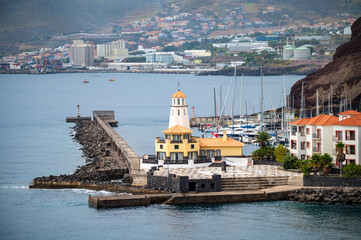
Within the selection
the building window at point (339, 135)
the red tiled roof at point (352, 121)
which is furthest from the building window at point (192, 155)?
the red tiled roof at point (352, 121)

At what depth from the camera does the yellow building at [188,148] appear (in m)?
44.2

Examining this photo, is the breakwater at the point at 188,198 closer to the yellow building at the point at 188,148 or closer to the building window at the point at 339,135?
the building window at the point at 339,135

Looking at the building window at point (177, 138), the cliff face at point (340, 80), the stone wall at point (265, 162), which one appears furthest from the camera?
the cliff face at point (340, 80)

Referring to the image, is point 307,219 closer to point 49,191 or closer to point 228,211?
point 228,211

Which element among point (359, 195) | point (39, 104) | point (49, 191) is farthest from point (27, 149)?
point (39, 104)

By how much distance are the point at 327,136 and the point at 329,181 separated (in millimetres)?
3303

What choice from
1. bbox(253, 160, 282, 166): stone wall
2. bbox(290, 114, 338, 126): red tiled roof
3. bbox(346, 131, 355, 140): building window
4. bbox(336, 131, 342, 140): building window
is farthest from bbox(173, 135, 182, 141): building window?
bbox(346, 131, 355, 140): building window

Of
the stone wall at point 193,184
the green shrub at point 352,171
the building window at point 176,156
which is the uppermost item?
the building window at point 176,156

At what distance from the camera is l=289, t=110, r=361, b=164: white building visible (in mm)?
41344

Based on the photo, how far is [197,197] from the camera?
129ft

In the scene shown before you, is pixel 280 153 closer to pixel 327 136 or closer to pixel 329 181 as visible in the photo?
pixel 327 136

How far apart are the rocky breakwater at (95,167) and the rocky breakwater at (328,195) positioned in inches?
401

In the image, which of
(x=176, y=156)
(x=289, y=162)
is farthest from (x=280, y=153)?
(x=176, y=156)

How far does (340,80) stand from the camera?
8588 cm
